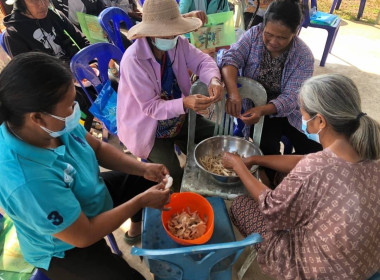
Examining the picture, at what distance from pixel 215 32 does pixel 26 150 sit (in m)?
2.46

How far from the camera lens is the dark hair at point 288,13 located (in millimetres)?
1984

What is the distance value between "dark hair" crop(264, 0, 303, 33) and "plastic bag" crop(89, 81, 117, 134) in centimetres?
162

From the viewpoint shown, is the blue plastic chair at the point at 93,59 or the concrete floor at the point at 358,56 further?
the concrete floor at the point at 358,56

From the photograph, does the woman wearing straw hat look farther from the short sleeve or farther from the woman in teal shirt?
the short sleeve

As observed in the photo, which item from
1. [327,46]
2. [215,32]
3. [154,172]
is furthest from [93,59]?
[327,46]

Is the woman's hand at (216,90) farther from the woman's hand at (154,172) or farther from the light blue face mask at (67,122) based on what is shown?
the light blue face mask at (67,122)

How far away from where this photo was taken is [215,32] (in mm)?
3016

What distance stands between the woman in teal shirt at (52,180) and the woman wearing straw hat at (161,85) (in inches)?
21.5

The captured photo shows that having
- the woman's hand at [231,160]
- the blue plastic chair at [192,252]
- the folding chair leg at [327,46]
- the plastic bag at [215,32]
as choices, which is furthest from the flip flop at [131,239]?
the folding chair leg at [327,46]

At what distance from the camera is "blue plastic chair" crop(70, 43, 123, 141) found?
7.93 feet

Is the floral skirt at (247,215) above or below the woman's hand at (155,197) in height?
below

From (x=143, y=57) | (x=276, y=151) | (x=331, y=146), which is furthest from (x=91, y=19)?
(x=331, y=146)

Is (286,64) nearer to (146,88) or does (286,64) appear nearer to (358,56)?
(146,88)

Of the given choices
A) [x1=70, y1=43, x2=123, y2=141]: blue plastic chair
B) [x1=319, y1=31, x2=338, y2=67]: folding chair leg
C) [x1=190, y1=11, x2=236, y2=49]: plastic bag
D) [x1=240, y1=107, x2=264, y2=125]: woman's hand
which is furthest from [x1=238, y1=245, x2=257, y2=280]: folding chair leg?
[x1=319, y1=31, x2=338, y2=67]: folding chair leg
